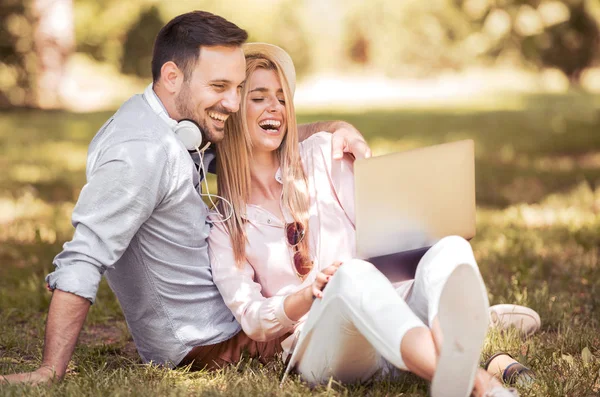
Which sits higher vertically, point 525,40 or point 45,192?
point 525,40

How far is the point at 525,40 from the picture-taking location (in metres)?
7.47

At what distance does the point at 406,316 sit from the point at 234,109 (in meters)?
1.10

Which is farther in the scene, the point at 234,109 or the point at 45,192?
the point at 45,192

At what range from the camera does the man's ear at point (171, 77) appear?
3287 mm

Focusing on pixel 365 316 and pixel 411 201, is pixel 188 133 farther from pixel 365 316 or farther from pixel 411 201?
pixel 365 316

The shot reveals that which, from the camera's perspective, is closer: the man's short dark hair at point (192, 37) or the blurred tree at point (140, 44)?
the man's short dark hair at point (192, 37)

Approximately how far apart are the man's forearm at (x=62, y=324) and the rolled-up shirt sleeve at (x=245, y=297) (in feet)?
A: 1.82

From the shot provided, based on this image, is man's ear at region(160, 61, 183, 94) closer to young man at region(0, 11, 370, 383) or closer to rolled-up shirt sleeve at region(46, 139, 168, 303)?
young man at region(0, 11, 370, 383)

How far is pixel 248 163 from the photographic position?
3559 mm

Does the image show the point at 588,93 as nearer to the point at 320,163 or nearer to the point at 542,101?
the point at 542,101

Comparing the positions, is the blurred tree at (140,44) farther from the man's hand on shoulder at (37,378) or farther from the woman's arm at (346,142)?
the man's hand on shoulder at (37,378)

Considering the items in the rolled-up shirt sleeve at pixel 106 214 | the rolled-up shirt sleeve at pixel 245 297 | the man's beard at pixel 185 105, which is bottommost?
the rolled-up shirt sleeve at pixel 245 297

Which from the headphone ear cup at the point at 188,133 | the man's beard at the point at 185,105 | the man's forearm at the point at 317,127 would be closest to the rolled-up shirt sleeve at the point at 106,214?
the headphone ear cup at the point at 188,133

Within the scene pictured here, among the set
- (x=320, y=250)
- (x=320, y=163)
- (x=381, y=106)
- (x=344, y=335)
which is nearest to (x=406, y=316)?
(x=344, y=335)
